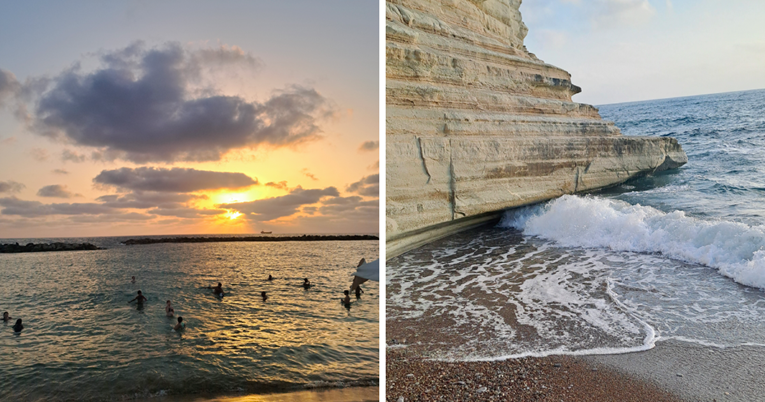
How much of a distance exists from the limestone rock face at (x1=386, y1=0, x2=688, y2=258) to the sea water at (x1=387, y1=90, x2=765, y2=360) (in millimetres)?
554

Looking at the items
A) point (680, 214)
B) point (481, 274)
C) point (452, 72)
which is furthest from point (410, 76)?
point (680, 214)

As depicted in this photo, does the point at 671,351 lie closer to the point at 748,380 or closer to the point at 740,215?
the point at 748,380

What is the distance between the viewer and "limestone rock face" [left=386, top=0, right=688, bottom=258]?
4797 mm

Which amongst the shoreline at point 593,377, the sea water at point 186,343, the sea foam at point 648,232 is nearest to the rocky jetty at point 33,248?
the sea water at point 186,343

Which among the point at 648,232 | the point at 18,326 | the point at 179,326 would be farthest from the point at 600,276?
the point at 18,326

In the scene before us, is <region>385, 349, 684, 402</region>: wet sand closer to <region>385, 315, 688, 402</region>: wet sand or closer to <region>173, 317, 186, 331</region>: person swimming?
<region>385, 315, 688, 402</region>: wet sand

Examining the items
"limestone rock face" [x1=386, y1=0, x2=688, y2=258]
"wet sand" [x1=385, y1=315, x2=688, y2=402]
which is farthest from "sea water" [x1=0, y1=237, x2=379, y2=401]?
"wet sand" [x1=385, y1=315, x2=688, y2=402]

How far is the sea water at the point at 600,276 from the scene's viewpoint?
2580 millimetres

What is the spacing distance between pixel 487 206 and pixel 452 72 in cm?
206

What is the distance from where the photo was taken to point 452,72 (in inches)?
215

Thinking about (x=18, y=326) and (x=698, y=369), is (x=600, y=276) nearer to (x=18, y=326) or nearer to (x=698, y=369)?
(x=698, y=369)

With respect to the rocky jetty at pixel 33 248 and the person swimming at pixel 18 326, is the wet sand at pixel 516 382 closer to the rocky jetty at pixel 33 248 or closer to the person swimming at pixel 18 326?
the person swimming at pixel 18 326

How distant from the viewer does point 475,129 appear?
5.45 m

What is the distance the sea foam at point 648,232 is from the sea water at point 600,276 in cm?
1
